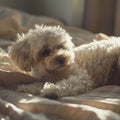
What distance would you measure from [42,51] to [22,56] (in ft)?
0.34

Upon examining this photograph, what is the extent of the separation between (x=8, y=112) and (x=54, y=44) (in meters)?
0.66

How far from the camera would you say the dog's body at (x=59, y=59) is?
6.08 feet

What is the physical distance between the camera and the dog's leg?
5.27 ft

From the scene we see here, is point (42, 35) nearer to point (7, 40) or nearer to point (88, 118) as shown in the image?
point (88, 118)

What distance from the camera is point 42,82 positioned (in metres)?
1.87

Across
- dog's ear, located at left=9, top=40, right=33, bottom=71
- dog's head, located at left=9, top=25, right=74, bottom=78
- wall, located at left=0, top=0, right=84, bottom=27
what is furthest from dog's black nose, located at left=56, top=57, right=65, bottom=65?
wall, located at left=0, top=0, right=84, bottom=27

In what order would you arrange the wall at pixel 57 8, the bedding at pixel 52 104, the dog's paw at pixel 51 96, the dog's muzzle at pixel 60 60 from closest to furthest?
the bedding at pixel 52 104 < the dog's paw at pixel 51 96 < the dog's muzzle at pixel 60 60 < the wall at pixel 57 8

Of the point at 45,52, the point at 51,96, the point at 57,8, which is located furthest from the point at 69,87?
the point at 57,8

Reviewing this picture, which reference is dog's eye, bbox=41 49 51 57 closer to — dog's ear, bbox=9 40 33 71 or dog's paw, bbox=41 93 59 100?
dog's ear, bbox=9 40 33 71

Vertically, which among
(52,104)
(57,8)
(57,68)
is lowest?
(52,104)

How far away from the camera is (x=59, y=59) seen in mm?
1821

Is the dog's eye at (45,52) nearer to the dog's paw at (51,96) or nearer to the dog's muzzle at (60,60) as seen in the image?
the dog's muzzle at (60,60)

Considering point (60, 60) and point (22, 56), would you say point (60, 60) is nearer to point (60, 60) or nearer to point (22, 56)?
point (60, 60)

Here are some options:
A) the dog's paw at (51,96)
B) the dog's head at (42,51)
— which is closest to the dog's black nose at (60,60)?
the dog's head at (42,51)
